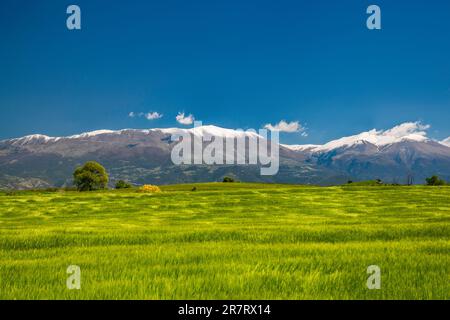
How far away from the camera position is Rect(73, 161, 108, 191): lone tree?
17409 centimetres

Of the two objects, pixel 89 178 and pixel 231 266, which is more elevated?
pixel 231 266

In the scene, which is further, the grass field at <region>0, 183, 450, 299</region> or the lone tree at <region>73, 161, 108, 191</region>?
the lone tree at <region>73, 161, 108, 191</region>

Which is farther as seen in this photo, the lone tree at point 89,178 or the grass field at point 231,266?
the lone tree at point 89,178

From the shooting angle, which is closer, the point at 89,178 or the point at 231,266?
the point at 231,266

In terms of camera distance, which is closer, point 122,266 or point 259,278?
point 259,278

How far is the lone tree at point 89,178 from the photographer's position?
174 metres

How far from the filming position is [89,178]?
573ft

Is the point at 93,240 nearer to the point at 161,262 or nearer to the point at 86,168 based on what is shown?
the point at 161,262
